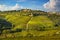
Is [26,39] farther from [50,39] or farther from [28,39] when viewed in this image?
[50,39]

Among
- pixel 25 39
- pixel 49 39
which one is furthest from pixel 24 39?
pixel 49 39

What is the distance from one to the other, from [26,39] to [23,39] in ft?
7.56

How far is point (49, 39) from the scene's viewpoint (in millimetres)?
130250

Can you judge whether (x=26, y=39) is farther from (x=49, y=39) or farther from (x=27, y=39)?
(x=49, y=39)

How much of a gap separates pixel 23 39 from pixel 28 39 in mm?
3832

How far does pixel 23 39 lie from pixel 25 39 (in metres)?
1.57

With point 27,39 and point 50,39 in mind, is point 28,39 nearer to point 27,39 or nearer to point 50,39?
Result: point 27,39

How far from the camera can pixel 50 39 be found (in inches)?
5123

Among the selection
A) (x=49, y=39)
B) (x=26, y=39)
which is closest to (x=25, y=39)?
(x=26, y=39)

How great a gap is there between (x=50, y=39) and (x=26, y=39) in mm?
18010

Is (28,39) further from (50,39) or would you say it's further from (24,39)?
(50,39)

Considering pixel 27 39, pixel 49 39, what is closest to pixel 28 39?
pixel 27 39

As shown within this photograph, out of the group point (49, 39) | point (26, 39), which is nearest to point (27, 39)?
point (26, 39)

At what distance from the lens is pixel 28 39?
13338cm
